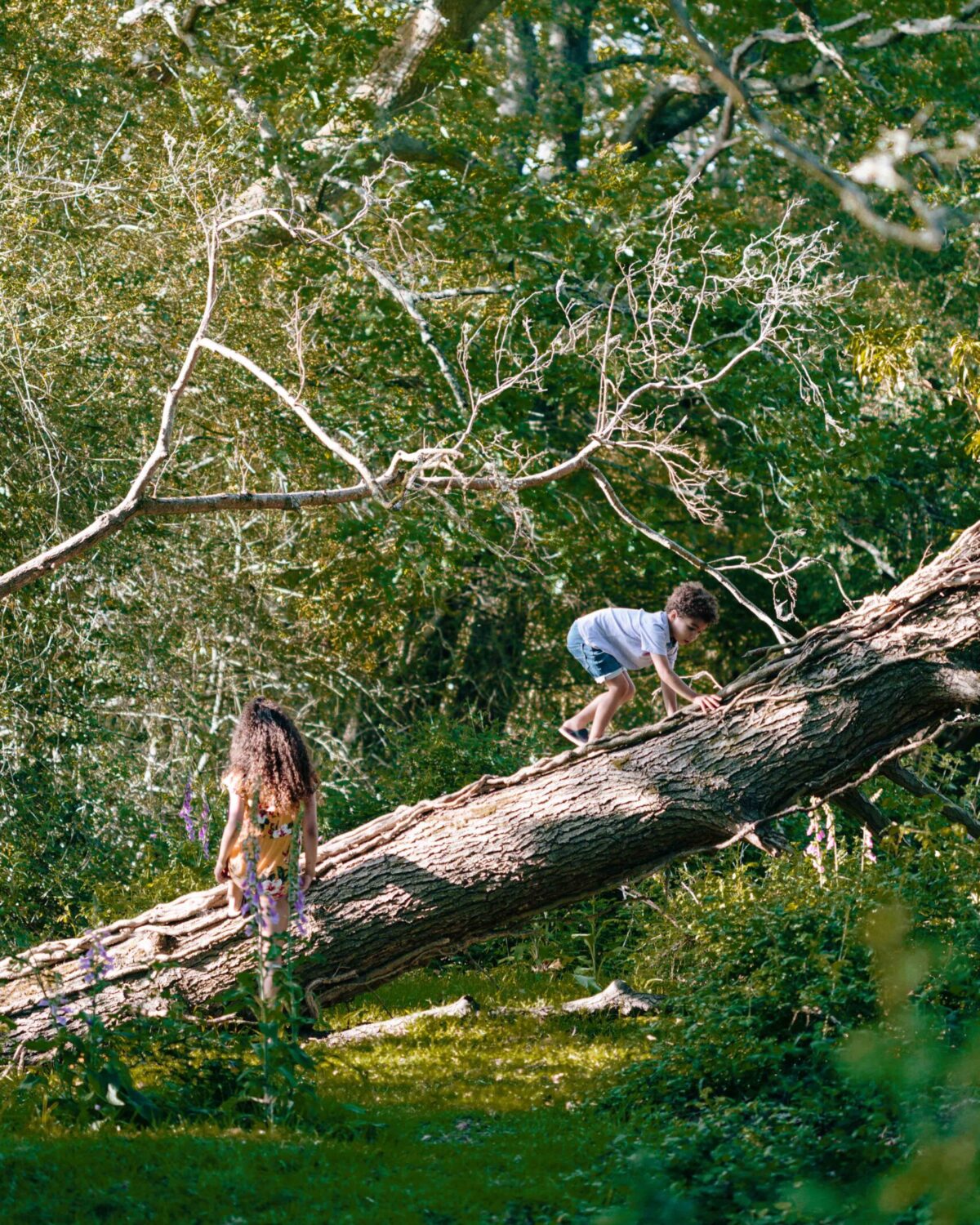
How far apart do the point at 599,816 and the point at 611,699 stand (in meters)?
1.91

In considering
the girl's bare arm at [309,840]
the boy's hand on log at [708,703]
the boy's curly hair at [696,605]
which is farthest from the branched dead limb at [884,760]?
the girl's bare arm at [309,840]

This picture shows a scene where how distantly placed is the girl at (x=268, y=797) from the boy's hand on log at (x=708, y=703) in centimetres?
178

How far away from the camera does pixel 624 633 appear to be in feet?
26.4

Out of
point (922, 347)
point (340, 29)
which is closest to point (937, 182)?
point (922, 347)

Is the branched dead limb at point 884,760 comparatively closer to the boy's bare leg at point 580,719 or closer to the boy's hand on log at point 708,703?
the boy's hand on log at point 708,703

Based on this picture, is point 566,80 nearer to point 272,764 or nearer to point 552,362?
point 552,362

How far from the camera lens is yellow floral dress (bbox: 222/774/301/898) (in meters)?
5.91

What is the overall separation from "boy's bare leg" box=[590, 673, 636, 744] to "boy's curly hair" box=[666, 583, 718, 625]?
732 millimetres

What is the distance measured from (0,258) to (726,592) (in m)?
8.31

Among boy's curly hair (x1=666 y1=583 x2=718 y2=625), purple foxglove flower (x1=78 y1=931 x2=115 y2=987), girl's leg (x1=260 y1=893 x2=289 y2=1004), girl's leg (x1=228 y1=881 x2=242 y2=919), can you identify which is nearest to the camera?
girl's leg (x1=260 y1=893 x2=289 y2=1004)

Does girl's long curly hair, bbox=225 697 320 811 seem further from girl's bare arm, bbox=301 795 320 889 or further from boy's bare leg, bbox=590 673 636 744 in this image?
boy's bare leg, bbox=590 673 636 744

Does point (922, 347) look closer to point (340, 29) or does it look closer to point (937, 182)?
point (937, 182)

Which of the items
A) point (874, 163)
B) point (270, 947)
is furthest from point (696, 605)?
point (874, 163)

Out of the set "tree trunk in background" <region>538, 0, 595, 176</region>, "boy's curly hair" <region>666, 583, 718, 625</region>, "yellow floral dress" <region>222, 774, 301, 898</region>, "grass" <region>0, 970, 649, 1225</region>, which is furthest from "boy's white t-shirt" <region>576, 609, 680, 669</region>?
"tree trunk in background" <region>538, 0, 595, 176</region>
